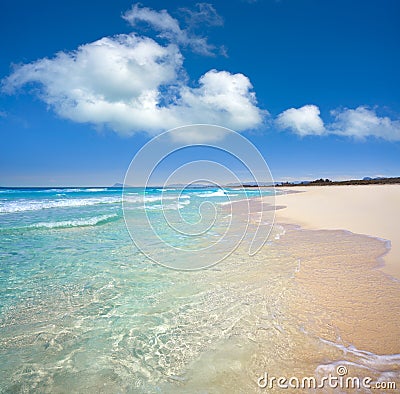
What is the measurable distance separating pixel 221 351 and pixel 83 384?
1.50 metres

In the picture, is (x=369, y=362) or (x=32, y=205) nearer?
(x=369, y=362)

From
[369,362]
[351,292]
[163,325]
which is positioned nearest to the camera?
[369,362]

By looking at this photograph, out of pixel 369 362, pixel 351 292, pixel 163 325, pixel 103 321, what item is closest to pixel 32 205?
pixel 103 321

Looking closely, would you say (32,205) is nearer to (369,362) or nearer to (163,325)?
(163,325)

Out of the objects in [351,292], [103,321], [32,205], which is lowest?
[103,321]

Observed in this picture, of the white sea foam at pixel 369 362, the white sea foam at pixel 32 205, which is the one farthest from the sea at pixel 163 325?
the white sea foam at pixel 32 205

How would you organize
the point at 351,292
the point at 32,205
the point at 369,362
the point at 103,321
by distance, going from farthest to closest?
the point at 32,205, the point at 351,292, the point at 103,321, the point at 369,362

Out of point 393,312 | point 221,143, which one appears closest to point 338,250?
point 393,312

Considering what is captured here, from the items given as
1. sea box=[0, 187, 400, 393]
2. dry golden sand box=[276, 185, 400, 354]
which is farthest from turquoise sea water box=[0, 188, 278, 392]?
dry golden sand box=[276, 185, 400, 354]

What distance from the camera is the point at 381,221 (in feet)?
36.1

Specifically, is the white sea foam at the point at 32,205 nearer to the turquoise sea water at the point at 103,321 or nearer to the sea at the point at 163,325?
the sea at the point at 163,325

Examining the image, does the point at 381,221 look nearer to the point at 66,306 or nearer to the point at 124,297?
the point at 124,297

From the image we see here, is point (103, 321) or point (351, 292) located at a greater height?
point (351, 292)

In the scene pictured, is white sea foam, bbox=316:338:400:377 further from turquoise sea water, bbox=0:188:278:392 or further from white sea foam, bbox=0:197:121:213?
white sea foam, bbox=0:197:121:213
